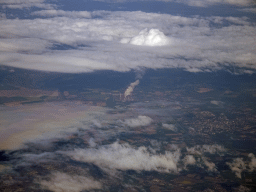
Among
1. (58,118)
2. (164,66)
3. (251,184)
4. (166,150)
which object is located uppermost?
(164,66)

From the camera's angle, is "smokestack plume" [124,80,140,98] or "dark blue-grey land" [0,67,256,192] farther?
"smokestack plume" [124,80,140,98]

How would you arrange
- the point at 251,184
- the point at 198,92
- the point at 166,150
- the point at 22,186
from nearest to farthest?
the point at 22,186, the point at 251,184, the point at 166,150, the point at 198,92

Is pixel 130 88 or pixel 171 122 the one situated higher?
pixel 130 88

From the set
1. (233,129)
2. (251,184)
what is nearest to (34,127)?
(251,184)

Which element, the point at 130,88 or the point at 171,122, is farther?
the point at 130,88

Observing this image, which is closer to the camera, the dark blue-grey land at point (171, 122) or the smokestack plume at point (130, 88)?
the dark blue-grey land at point (171, 122)

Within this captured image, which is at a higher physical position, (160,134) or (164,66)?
(164,66)

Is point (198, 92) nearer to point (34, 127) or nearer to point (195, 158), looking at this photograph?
point (195, 158)

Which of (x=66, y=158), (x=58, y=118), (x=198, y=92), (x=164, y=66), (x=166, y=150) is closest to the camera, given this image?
(x=66, y=158)

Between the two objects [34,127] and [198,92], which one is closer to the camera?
[34,127]

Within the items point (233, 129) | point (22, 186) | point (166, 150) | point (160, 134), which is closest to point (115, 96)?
point (160, 134)
